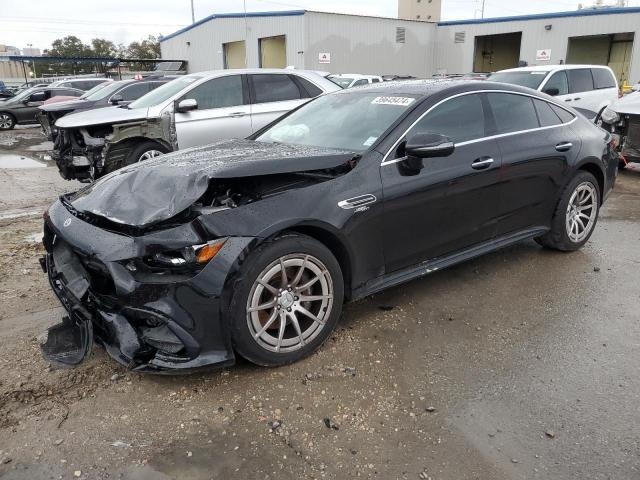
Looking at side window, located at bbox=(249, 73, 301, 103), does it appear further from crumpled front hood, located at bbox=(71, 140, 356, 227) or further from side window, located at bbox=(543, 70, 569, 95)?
side window, located at bbox=(543, 70, 569, 95)

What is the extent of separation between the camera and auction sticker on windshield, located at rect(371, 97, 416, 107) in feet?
12.7

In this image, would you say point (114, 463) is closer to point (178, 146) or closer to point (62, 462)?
point (62, 462)

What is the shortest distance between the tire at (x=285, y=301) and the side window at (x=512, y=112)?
2.07 m

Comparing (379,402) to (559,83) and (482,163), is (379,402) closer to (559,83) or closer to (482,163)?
(482,163)

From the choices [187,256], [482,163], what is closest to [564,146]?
[482,163]

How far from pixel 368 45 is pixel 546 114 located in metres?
26.6

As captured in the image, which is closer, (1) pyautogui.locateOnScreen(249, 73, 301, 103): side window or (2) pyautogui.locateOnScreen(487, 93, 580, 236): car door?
(2) pyautogui.locateOnScreen(487, 93, 580, 236): car door

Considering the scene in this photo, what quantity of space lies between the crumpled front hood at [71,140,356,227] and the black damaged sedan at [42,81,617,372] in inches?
0.5

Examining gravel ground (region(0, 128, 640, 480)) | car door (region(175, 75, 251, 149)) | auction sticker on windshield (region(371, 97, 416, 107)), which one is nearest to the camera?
gravel ground (region(0, 128, 640, 480))

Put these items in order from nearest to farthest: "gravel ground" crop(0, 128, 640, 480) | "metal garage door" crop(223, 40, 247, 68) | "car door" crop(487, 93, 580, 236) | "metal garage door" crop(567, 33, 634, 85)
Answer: "gravel ground" crop(0, 128, 640, 480) < "car door" crop(487, 93, 580, 236) < "metal garage door" crop(567, 33, 634, 85) < "metal garage door" crop(223, 40, 247, 68)

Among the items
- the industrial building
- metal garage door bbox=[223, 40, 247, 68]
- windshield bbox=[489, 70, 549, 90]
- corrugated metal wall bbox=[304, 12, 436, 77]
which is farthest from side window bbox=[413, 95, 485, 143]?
metal garage door bbox=[223, 40, 247, 68]

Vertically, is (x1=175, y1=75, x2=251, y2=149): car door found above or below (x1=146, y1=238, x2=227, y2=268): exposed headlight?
above

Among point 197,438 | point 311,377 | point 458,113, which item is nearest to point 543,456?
point 311,377

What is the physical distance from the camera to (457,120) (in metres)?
4.02
